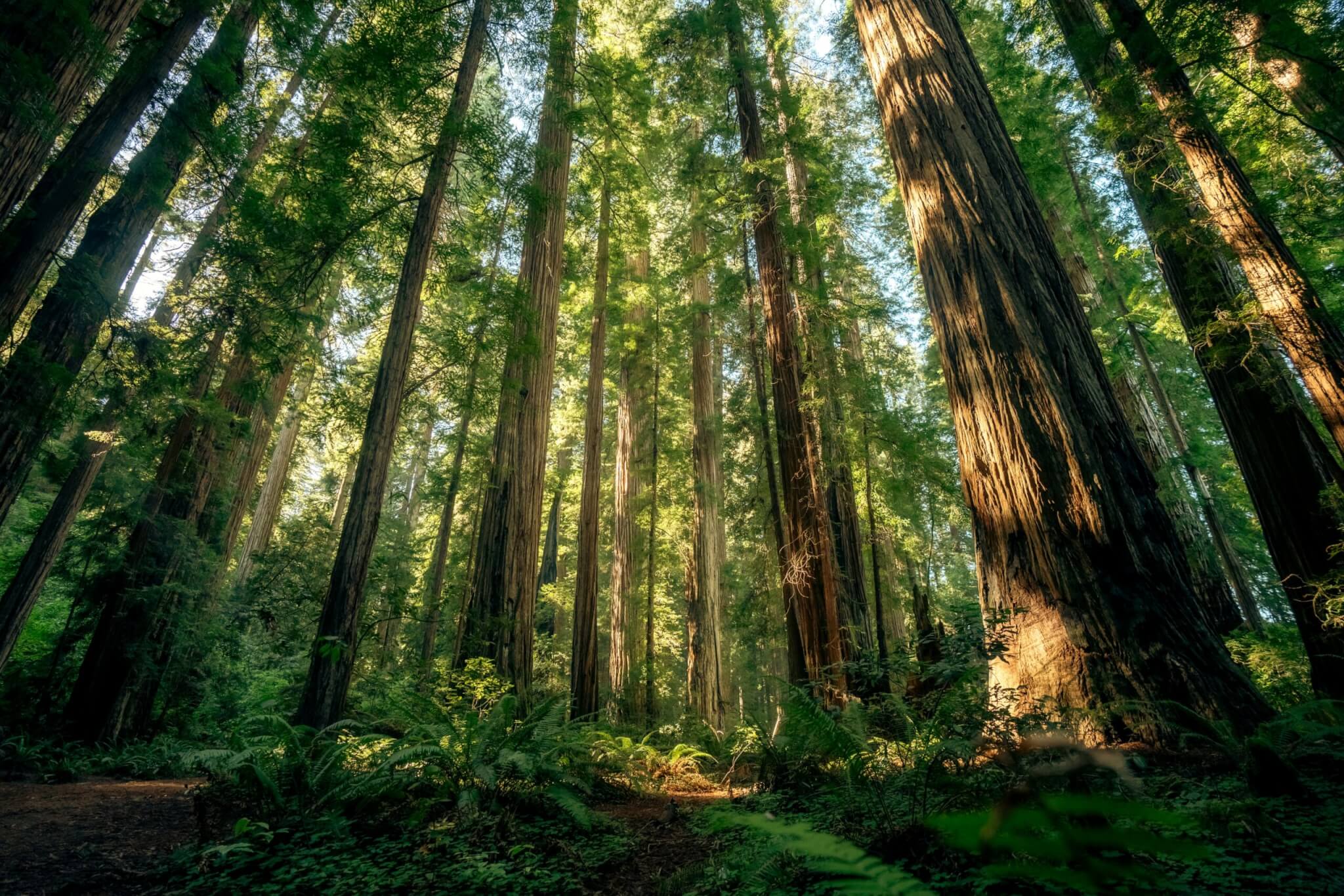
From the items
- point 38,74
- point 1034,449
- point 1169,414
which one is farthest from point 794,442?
point 1169,414

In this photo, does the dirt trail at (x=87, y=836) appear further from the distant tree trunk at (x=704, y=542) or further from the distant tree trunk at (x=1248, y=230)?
the distant tree trunk at (x=1248, y=230)

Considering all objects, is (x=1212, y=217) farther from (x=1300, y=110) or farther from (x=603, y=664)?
(x=603, y=664)

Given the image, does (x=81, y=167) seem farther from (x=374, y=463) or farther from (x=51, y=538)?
(x=51, y=538)

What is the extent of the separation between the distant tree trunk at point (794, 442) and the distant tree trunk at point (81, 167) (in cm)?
664

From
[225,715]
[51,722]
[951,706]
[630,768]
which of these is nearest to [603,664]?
[225,715]

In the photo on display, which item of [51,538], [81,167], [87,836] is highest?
[81,167]

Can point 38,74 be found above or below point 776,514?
above

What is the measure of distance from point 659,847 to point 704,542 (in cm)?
760

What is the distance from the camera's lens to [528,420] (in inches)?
278

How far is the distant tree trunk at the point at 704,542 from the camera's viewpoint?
936 cm

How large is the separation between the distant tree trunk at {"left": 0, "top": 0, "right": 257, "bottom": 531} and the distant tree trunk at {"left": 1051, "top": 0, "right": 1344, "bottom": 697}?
9298mm

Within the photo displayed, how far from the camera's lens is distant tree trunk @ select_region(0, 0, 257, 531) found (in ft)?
15.3

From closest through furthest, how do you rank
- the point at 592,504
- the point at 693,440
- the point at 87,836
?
the point at 87,836 < the point at 592,504 < the point at 693,440

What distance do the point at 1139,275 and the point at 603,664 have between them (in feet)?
66.0
